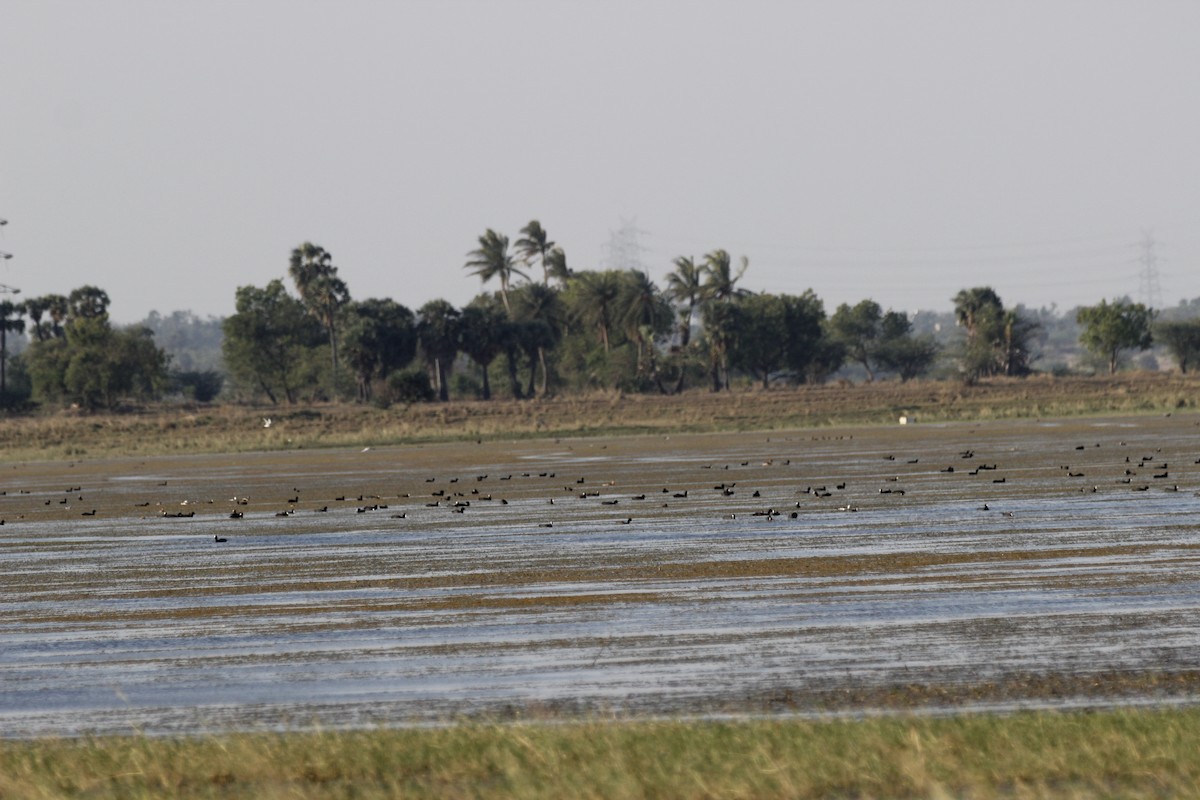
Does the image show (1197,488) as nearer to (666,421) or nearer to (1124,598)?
(1124,598)

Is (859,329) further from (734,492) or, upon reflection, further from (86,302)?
(734,492)

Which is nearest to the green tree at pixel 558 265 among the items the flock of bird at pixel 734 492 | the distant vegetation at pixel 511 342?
the distant vegetation at pixel 511 342

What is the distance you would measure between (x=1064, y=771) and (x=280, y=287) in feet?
444

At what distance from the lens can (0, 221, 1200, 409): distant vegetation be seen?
12506cm

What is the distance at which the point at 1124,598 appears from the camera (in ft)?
57.1

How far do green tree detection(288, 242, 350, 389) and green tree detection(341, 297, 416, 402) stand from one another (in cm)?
800

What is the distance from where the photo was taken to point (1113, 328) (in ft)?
449

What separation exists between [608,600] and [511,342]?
109149 millimetres

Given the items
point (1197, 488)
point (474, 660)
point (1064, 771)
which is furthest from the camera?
point (1197, 488)

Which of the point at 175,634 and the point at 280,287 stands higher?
the point at 280,287

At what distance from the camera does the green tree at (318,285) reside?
137m

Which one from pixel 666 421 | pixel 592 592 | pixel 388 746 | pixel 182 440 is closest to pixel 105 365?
pixel 182 440

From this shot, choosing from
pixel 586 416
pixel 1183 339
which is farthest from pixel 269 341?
pixel 1183 339

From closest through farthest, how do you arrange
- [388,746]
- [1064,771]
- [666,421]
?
[1064,771]
[388,746]
[666,421]
